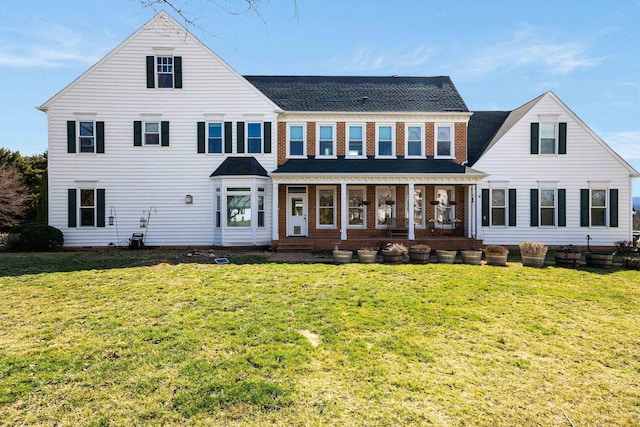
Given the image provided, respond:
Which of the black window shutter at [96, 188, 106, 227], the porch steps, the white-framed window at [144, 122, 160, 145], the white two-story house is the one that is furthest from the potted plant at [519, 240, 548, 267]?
the black window shutter at [96, 188, 106, 227]

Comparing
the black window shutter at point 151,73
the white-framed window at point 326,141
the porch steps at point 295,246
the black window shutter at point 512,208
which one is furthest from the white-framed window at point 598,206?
the black window shutter at point 151,73

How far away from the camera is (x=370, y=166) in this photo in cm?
1708

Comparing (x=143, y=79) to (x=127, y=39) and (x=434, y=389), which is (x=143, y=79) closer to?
(x=127, y=39)

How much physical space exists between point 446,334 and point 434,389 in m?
1.90

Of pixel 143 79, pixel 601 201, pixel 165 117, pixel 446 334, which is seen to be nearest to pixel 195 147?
pixel 165 117

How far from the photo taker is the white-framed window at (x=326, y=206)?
17953mm

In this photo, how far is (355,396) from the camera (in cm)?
422

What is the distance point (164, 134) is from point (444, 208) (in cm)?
1480

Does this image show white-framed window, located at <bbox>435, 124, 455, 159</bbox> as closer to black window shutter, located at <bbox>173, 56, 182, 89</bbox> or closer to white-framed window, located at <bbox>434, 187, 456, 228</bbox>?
white-framed window, located at <bbox>434, 187, 456, 228</bbox>

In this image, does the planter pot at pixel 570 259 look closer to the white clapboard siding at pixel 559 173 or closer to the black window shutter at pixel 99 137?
the white clapboard siding at pixel 559 173

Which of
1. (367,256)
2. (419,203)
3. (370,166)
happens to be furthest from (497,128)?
(367,256)

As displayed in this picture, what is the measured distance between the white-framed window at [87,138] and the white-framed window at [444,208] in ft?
57.5

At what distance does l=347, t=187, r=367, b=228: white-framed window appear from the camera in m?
18.0

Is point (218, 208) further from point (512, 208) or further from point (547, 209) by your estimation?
point (547, 209)
